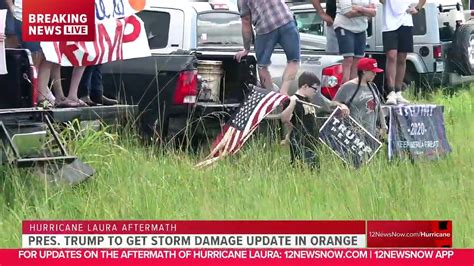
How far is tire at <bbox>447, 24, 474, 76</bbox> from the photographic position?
14.1 meters

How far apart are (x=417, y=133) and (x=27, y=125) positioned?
11.2ft

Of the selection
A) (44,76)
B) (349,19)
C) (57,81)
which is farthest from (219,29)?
(44,76)

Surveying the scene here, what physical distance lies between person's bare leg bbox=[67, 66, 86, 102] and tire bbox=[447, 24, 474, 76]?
648cm

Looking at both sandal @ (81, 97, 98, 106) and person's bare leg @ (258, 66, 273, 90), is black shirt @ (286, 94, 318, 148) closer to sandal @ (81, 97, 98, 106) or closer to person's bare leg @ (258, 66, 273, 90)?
person's bare leg @ (258, 66, 273, 90)

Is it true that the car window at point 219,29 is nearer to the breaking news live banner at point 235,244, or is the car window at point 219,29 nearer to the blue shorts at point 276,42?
the blue shorts at point 276,42

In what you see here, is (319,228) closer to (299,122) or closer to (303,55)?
(299,122)

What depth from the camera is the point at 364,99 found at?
30.3 ft

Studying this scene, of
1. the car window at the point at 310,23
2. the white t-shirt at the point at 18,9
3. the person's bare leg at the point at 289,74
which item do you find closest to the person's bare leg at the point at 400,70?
the person's bare leg at the point at 289,74

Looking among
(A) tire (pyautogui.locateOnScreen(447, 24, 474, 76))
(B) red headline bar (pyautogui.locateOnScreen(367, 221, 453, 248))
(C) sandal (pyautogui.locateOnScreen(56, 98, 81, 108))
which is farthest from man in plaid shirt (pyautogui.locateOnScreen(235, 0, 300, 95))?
(A) tire (pyautogui.locateOnScreen(447, 24, 474, 76))

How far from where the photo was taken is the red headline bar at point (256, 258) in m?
5.66

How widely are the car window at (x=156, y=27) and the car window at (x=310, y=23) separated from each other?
3956mm

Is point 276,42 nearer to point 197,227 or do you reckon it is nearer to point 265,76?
point 265,76

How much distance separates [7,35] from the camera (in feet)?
28.0

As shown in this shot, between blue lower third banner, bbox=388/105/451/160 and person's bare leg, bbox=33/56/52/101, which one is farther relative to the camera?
blue lower third banner, bbox=388/105/451/160
